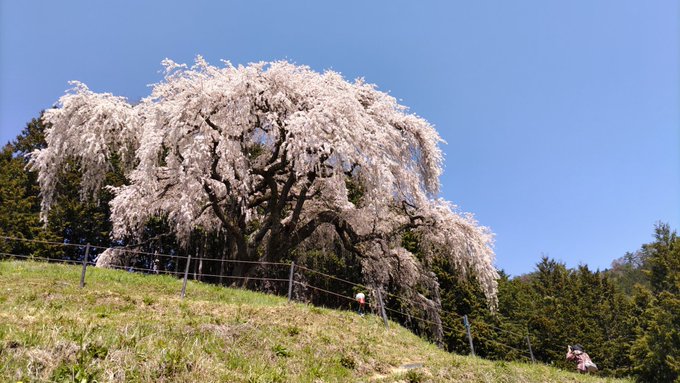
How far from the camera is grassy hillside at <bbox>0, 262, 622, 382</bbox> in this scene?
5574 millimetres

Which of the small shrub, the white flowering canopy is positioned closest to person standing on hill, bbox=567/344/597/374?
the white flowering canopy

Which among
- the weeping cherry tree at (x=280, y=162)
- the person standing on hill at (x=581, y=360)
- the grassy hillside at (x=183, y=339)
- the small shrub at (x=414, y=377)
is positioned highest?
the weeping cherry tree at (x=280, y=162)

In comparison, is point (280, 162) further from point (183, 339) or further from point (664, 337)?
point (664, 337)

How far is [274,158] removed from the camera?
1767cm

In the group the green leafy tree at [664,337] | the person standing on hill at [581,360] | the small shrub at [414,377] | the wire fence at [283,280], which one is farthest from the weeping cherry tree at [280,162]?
the green leafy tree at [664,337]

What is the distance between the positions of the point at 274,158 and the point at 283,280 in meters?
5.35

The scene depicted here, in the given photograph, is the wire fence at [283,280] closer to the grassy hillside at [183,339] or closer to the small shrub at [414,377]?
the grassy hillside at [183,339]

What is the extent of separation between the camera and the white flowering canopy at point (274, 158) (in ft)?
53.6

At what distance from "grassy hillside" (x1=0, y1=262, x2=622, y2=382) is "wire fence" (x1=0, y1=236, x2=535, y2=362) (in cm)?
108

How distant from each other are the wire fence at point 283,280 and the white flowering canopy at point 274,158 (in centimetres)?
167

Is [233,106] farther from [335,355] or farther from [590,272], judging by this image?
[590,272]

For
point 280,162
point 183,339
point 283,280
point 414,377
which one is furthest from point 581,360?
point 183,339

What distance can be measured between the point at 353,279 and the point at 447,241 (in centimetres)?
721

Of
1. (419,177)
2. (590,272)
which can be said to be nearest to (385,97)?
(419,177)
